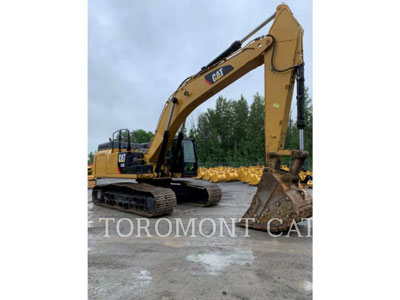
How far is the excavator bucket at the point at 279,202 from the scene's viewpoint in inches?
187

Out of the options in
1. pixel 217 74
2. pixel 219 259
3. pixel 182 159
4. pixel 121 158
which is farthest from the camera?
pixel 182 159

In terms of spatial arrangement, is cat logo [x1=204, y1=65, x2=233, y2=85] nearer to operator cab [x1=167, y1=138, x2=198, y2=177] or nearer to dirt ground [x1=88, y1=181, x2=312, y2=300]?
operator cab [x1=167, y1=138, x2=198, y2=177]

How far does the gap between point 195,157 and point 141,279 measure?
18.1 feet

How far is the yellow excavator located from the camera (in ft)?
16.6

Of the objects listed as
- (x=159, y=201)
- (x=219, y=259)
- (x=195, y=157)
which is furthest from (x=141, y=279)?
(x=195, y=157)

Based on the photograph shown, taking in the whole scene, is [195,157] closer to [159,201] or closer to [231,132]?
[159,201]

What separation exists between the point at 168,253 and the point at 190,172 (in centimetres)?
438

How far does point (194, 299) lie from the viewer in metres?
2.86

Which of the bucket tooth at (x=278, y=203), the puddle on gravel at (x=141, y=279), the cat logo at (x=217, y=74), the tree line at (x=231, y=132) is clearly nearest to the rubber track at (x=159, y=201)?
the bucket tooth at (x=278, y=203)

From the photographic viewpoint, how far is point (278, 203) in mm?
4895

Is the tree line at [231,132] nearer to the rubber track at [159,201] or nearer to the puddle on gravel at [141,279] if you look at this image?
the rubber track at [159,201]

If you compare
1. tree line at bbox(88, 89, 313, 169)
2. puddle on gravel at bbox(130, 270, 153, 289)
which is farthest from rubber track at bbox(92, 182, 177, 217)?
tree line at bbox(88, 89, 313, 169)

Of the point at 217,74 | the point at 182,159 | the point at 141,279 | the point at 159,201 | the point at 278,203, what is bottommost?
the point at 141,279

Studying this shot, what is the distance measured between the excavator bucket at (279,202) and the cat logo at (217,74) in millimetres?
2536
